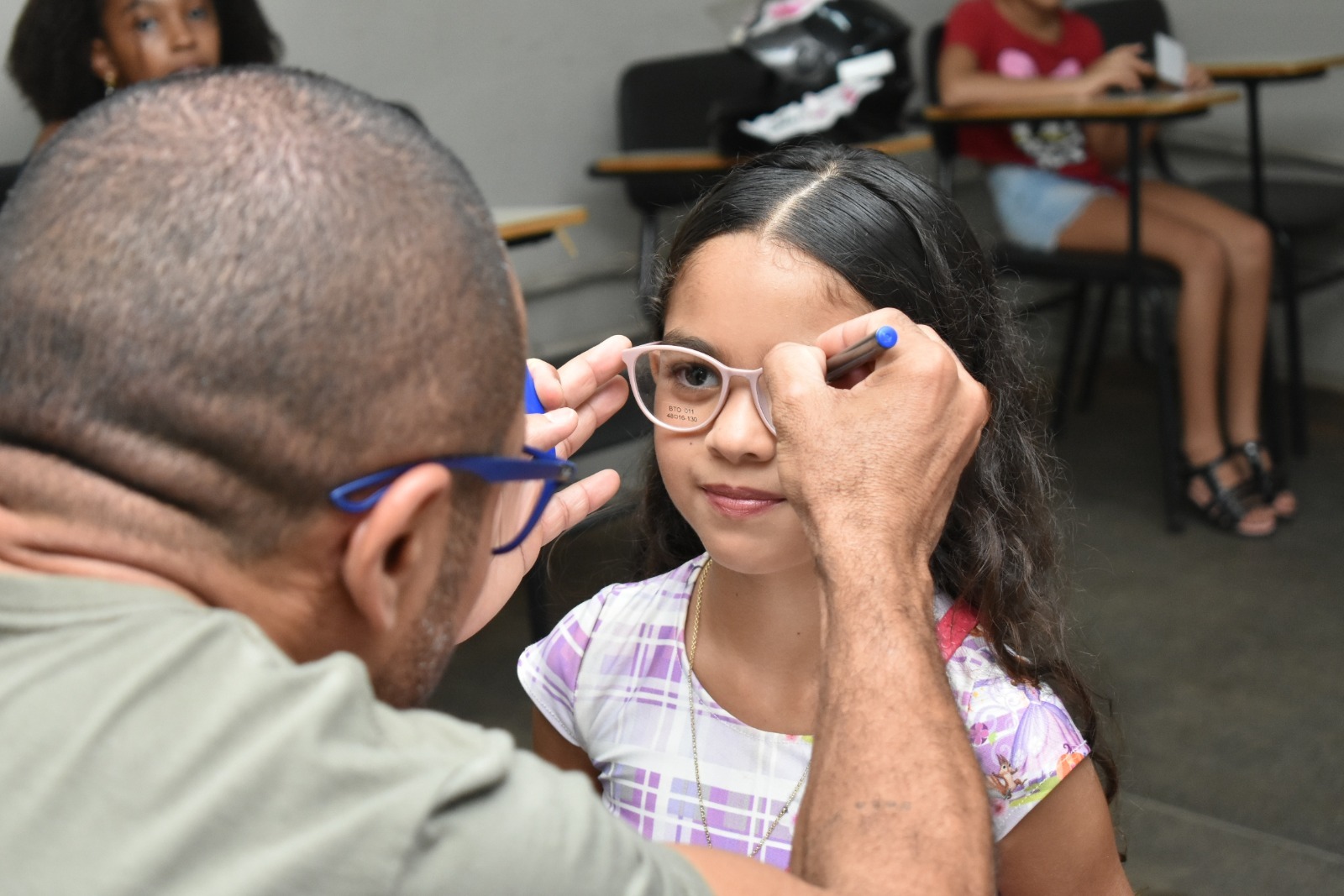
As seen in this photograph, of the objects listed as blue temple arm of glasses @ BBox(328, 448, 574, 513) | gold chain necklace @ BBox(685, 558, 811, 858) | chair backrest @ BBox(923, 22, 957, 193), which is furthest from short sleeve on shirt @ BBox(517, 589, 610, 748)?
chair backrest @ BBox(923, 22, 957, 193)

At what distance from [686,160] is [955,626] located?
6.81 ft

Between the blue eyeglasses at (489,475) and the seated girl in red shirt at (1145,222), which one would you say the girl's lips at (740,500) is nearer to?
the blue eyeglasses at (489,475)

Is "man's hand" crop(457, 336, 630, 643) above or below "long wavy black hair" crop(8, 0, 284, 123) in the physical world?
below

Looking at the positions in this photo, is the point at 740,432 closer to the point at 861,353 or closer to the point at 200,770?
the point at 861,353

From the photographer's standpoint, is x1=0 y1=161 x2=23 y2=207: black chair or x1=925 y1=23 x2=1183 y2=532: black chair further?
x1=925 y1=23 x2=1183 y2=532: black chair

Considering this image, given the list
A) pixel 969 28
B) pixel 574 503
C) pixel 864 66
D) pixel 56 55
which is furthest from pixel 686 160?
pixel 574 503

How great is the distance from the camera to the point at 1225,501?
Answer: 343 centimetres

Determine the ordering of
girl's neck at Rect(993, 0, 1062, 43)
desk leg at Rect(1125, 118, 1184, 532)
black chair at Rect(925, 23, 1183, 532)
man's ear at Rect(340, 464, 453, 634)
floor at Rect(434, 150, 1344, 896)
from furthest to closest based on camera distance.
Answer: girl's neck at Rect(993, 0, 1062, 43) → black chair at Rect(925, 23, 1183, 532) → desk leg at Rect(1125, 118, 1184, 532) → floor at Rect(434, 150, 1344, 896) → man's ear at Rect(340, 464, 453, 634)

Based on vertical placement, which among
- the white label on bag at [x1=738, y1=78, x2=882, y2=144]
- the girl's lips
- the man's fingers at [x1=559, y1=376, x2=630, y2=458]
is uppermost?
the man's fingers at [x1=559, y1=376, x2=630, y2=458]

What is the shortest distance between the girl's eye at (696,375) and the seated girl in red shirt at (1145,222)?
247 cm

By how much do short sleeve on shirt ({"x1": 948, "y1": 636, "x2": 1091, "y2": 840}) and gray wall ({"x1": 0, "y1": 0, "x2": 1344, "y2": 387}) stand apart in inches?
113

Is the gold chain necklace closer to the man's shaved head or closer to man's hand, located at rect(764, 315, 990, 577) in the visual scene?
man's hand, located at rect(764, 315, 990, 577)

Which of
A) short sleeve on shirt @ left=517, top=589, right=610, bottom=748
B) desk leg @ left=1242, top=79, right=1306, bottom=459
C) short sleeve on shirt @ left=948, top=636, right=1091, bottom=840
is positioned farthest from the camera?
desk leg @ left=1242, top=79, right=1306, bottom=459

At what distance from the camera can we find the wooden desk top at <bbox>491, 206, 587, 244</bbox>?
8.48 ft
